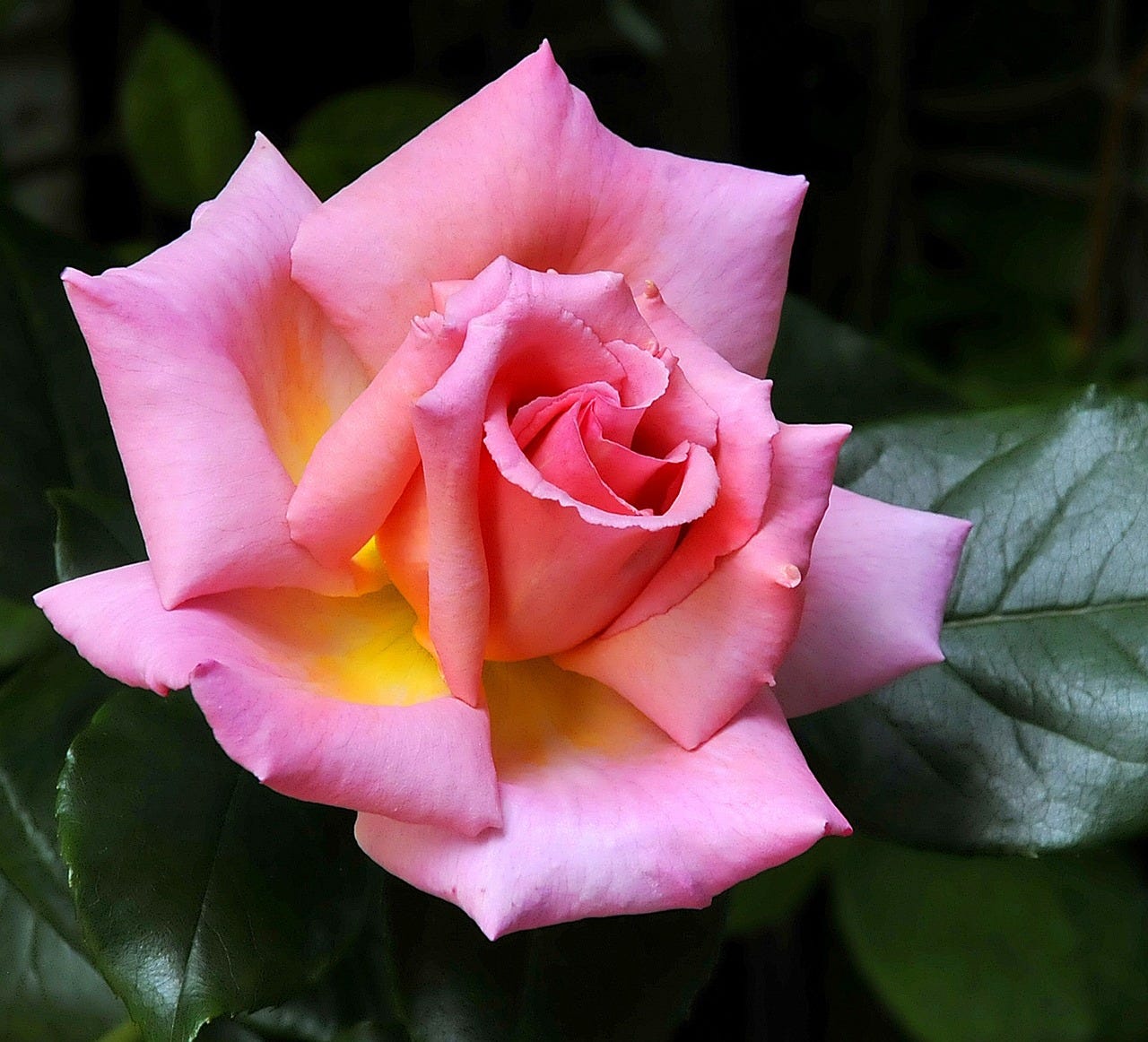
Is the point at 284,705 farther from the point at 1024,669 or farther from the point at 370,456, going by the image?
the point at 1024,669

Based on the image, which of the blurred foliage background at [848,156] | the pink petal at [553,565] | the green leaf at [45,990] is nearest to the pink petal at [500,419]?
the pink petal at [553,565]

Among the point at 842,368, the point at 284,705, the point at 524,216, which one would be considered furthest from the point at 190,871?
the point at 842,368

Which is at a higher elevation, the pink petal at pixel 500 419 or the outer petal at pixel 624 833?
the pink petal at pixel 500 419

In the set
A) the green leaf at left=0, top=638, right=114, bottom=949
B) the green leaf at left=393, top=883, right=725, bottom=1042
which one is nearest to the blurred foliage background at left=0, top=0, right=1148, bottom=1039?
the green leaf at left=0, top=638, right=114, bottom=949

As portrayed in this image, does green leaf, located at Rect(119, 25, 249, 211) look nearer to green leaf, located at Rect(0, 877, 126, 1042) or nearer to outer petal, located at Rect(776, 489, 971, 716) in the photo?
green leaf, located at Rect(0, 877, 126, 1042)

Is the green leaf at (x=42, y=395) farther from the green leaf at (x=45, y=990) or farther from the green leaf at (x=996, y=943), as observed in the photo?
the green leaf at (x=996, y=943)

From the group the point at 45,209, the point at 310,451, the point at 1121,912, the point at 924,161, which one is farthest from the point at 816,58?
the point at 310,451
